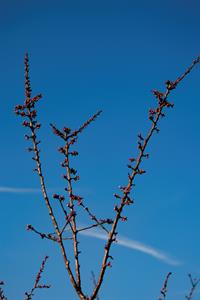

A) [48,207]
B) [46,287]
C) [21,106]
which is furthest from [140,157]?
[46,287]

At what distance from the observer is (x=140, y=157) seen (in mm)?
5430

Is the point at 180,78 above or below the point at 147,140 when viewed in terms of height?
above

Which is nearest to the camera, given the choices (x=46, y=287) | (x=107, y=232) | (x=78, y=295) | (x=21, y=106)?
(x=78, y=295)

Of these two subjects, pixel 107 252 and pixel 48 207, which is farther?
pixel 48 207

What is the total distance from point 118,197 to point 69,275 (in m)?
1.19

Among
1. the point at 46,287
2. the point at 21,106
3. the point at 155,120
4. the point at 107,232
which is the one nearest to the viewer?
the point at 107,232

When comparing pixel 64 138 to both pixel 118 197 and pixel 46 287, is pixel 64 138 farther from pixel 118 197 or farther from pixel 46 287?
pixel 46 287

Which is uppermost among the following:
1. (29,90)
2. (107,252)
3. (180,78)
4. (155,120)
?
(29,90)

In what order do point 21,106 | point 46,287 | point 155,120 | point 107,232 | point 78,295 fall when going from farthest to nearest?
1. point 46,287
2. point 21,106
3. point 155,120
4. point 107,232
5. point 78,295

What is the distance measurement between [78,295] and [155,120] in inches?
99.5

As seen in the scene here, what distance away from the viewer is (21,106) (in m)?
6.38

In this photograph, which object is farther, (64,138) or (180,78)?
(64,138)

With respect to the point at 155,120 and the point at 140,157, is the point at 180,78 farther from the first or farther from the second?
the point at 140,157

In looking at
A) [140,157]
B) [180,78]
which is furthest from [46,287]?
[180,78]
